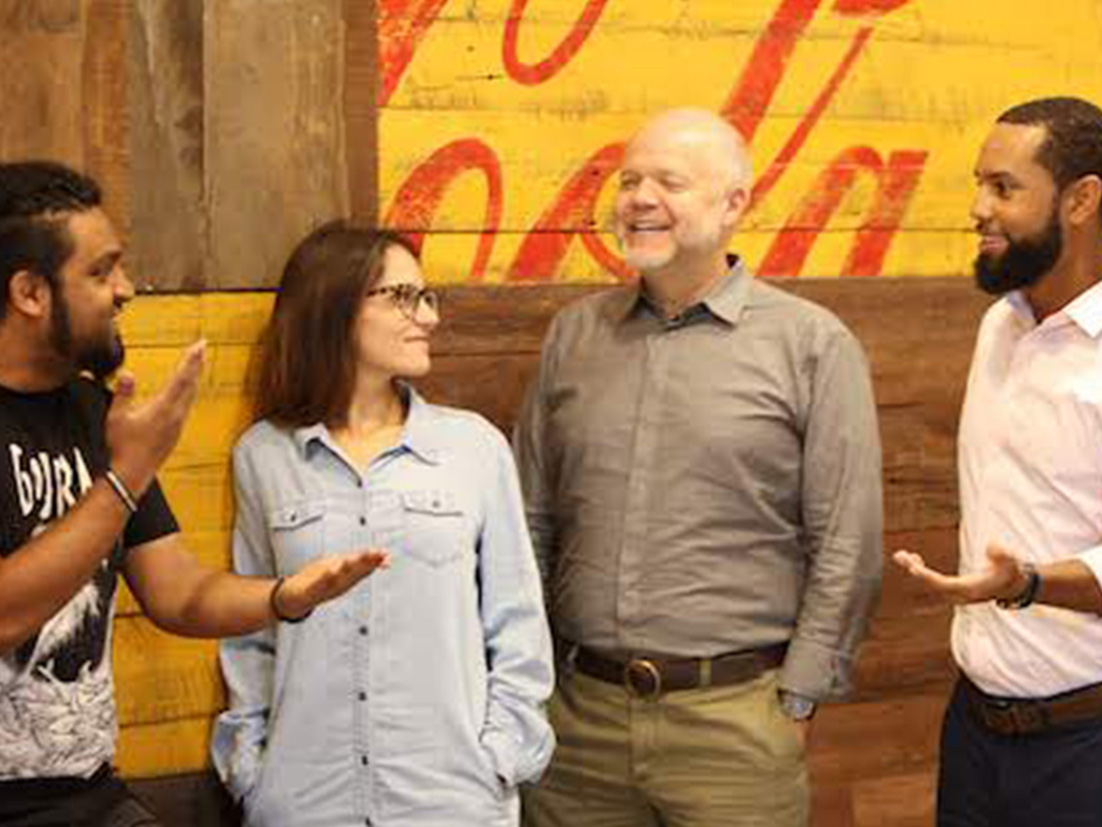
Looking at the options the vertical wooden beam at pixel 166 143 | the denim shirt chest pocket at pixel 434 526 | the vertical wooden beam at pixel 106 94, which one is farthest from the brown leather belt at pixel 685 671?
the vertical wooden beam at pixel 106 94

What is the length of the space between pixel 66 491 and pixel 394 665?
2.14 feet

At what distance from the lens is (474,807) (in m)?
Answer: 3.45

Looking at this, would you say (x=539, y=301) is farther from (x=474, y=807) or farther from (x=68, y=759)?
(x=68, y=759)

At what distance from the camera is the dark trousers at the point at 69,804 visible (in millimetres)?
3041

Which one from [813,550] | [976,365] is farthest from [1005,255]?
[813,550]

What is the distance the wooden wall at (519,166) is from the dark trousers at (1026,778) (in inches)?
32.8

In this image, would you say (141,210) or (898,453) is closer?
(141,210)

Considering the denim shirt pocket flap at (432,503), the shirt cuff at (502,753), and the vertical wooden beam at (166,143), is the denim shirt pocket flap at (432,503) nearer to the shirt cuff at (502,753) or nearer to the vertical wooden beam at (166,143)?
the shirt cuff at (502,753)

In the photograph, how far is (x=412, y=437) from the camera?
3527mm

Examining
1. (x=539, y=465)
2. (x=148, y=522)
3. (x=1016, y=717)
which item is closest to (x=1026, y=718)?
(x=1016, y=717)

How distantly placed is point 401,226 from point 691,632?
0.92 meters

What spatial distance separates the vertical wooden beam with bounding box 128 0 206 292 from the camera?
358cm

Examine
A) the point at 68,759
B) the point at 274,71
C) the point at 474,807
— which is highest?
the point at 274,71

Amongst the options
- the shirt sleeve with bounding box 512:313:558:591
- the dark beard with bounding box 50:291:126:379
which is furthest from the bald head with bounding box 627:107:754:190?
the dark beard with bounding box 50:291:126:379
